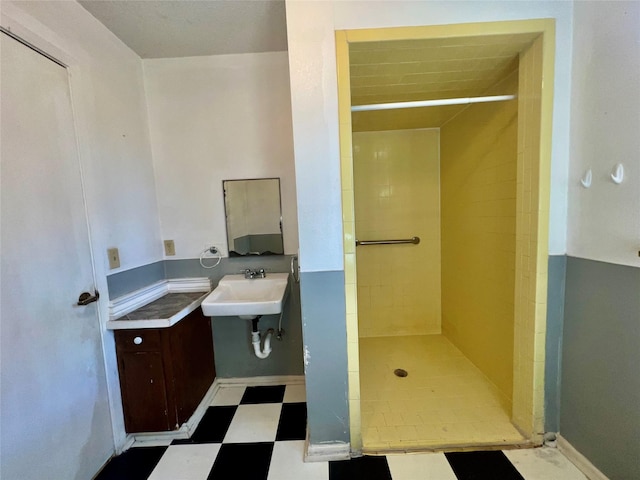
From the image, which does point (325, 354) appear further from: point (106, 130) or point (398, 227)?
point (106, 130)

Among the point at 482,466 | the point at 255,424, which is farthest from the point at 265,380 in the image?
the point at 482,466

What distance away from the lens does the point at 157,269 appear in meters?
1.88

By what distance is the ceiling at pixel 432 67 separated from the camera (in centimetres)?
122

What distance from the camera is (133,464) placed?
1394 mm

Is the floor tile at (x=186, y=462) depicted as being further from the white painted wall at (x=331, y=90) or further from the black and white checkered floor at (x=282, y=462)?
the white painted wall at (x=331, y=90)

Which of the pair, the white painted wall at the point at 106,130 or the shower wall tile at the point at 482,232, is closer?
the white painted wall at the point at 106,130

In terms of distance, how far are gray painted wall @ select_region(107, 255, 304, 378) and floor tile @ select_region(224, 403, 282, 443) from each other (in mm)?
285

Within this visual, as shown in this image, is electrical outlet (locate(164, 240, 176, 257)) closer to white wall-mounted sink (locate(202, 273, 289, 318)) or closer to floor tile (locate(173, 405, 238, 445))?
white wall-mounted sink (locate(202, 273, 289, 318))

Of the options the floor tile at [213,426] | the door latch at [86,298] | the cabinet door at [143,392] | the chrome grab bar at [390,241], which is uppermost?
the chrome grab bar at [390,241]

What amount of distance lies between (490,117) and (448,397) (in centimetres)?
185

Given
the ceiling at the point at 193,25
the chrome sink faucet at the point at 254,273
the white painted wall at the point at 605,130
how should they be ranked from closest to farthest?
the white painted wall at the point at 605,130 → the ceiling at the point at 193,25 → the chrome sink faucet at the point at 254,273

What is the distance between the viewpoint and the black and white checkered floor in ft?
4.08

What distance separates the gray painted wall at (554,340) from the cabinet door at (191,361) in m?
1.99

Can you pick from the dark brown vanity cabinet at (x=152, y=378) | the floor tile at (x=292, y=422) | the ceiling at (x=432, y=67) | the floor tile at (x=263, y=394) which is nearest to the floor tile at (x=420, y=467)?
the floor tile at (x=292, y=422)
